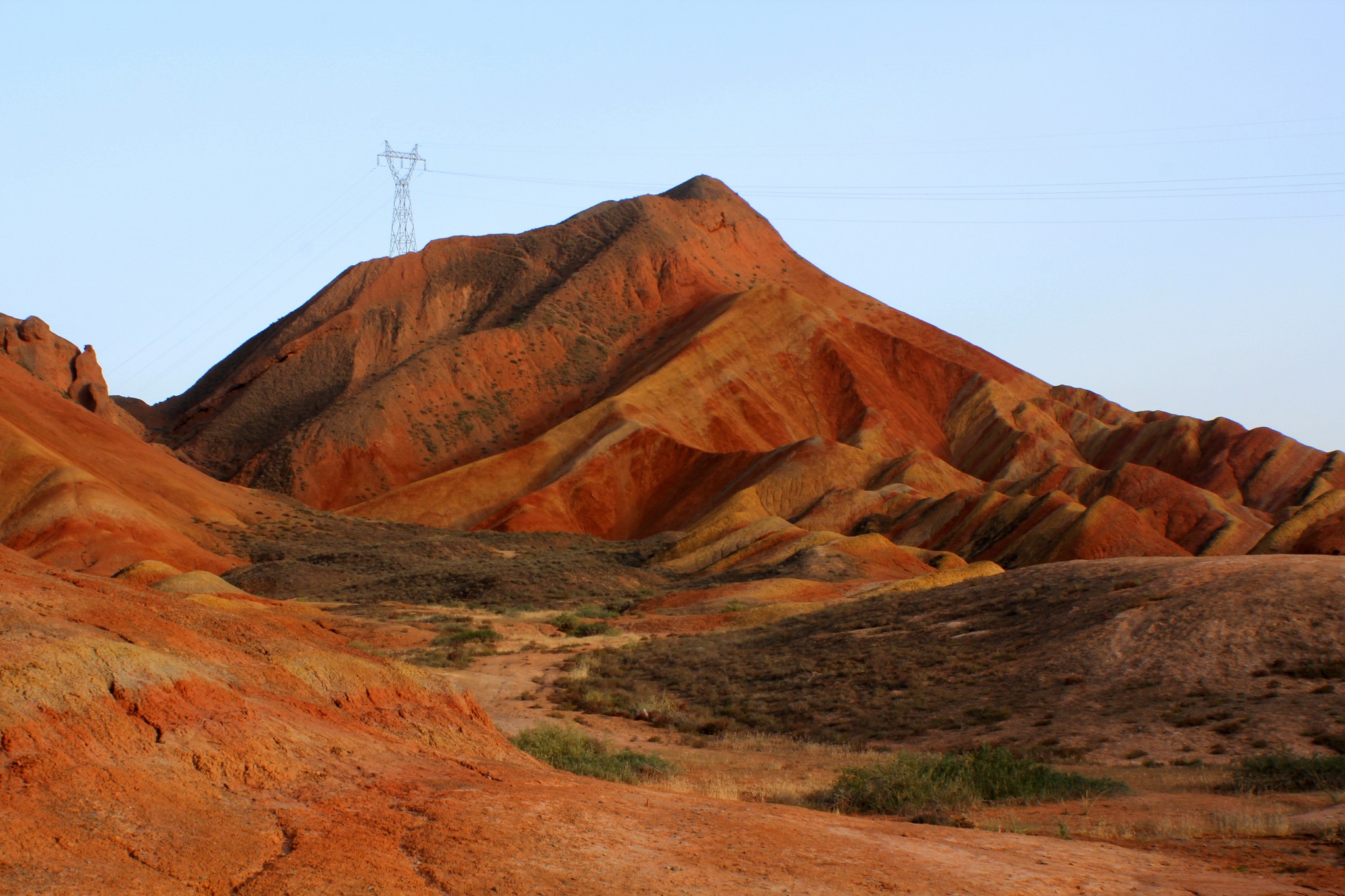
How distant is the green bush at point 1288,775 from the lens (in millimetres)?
12039

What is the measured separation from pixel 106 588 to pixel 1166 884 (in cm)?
1079

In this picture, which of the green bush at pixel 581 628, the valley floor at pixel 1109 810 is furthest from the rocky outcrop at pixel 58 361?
the valley floor at pixel 1109 810

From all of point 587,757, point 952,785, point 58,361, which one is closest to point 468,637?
point 587,757

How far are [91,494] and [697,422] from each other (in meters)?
43.1

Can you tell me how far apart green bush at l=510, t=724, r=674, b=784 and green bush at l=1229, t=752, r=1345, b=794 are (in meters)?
6.82

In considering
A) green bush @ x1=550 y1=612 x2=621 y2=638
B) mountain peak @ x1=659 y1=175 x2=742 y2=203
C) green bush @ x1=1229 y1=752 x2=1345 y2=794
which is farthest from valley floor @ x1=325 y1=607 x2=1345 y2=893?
mountain peak @ x1=659 y1=175 x2=742 y2=203

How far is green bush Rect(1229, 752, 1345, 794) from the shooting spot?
12.0 m

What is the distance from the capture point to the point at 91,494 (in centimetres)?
4672

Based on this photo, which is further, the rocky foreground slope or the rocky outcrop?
the rocky outcrop

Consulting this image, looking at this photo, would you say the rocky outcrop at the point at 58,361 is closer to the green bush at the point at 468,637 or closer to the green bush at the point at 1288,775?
the green bush at the point at 468,637

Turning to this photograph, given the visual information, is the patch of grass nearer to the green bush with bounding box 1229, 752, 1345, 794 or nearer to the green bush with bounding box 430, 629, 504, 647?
the green bush with bounding box 430, 629, 504, 647

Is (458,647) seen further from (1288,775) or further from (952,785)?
(1288,775)

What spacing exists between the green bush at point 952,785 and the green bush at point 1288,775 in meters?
1.46

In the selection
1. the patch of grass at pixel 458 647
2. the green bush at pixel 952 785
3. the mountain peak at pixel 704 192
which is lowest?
the patch of grass at pixel 458 647
